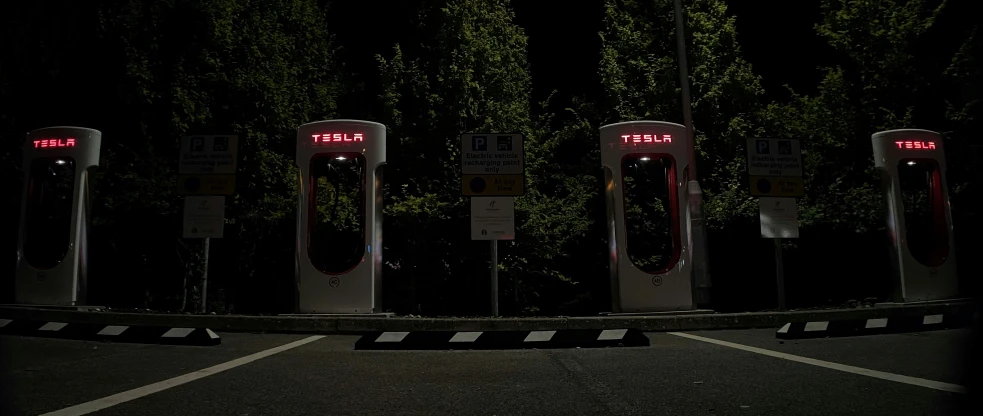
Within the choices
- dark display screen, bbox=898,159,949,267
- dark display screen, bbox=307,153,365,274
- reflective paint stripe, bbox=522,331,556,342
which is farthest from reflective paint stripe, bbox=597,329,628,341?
dark display screen, bbox=898,159,949,267

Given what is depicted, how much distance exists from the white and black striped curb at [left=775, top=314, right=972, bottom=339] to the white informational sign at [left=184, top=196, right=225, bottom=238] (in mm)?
8133

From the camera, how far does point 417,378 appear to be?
4.93 metres

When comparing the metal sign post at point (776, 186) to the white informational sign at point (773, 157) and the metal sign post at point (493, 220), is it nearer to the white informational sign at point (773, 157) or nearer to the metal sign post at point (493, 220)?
the white informational sign at point (773, 157)

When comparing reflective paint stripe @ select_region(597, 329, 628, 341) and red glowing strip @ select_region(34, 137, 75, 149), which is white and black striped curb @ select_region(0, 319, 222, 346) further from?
reflective paint stripe @ select_region(597, 329, 628, 341)

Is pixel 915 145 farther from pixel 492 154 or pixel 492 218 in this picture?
pixel 492 218

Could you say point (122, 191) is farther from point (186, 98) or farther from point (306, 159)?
point (306, 159)

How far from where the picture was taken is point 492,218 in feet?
31.8

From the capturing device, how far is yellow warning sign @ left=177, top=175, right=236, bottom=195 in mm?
10312

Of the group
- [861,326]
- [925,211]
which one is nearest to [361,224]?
[861,326]

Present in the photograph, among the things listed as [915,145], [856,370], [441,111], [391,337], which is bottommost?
[856,370]

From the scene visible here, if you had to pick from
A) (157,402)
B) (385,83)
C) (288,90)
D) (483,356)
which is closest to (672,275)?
(483,356)

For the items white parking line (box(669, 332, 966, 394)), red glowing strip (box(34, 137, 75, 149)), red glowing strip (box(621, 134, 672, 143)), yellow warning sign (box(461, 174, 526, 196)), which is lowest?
white parking line (box(669, 332, 966, 394))

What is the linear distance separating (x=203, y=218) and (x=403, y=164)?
714cm

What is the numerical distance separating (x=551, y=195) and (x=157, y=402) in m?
15.6
